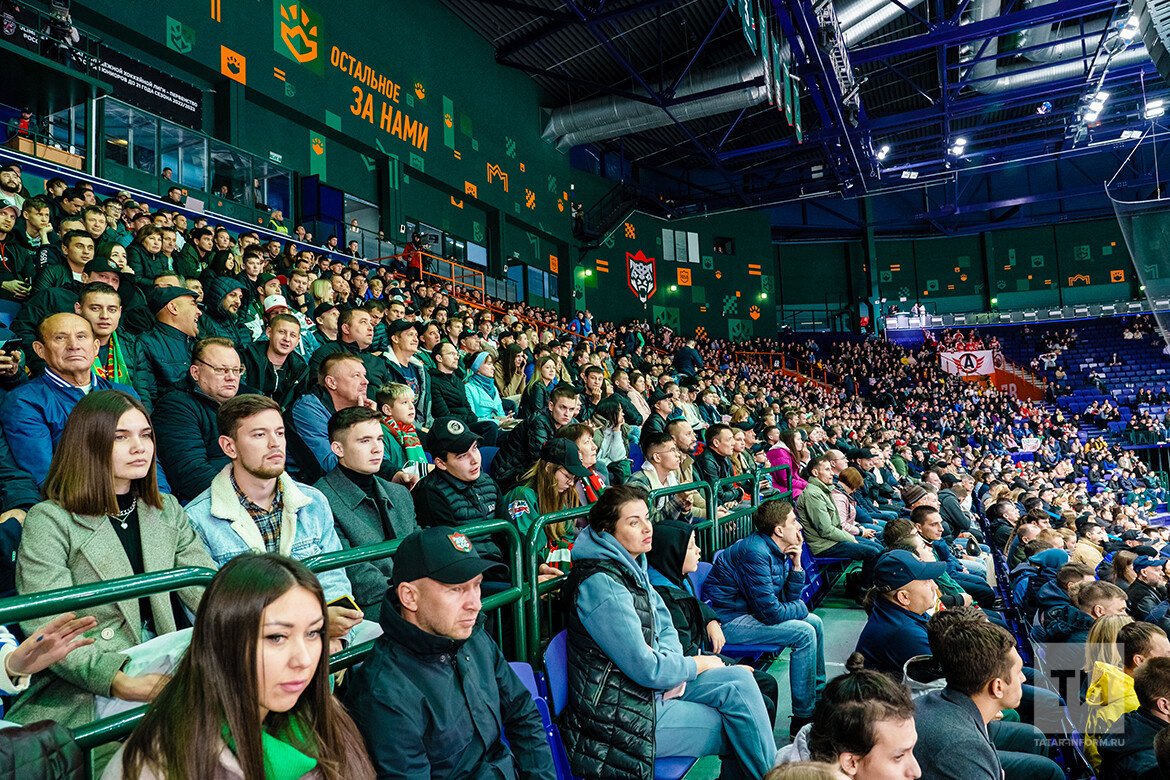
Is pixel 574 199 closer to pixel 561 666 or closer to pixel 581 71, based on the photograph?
pixel 581 71

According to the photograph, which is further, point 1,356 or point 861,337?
point 861,337

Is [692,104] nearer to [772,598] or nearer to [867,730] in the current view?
[772,598]

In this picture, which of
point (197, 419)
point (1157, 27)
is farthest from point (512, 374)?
point (1157, 27)

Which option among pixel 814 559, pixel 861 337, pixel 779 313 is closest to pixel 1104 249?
Answer: pixel 861 337

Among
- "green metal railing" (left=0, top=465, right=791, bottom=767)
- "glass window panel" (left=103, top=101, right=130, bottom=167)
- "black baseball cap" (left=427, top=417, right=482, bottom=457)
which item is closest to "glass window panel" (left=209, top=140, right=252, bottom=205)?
"glass window panel" (left=103, top=101, right=130, bottom=167)

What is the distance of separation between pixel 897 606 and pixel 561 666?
1.92m

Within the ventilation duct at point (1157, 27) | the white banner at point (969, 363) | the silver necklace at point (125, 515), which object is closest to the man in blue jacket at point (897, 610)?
Answer: the silver necklace at point (125, 515)

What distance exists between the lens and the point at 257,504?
8.50ft

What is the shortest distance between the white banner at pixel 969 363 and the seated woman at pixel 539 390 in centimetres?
2683

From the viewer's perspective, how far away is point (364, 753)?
5.67ft

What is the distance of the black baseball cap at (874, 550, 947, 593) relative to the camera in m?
3.72

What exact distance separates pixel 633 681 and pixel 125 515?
177cm

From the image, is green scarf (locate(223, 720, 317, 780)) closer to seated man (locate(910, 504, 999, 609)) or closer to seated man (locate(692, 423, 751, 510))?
seated man (locate(692, 423, 751, 510))

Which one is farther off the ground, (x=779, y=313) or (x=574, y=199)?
(x=574, y=199)
